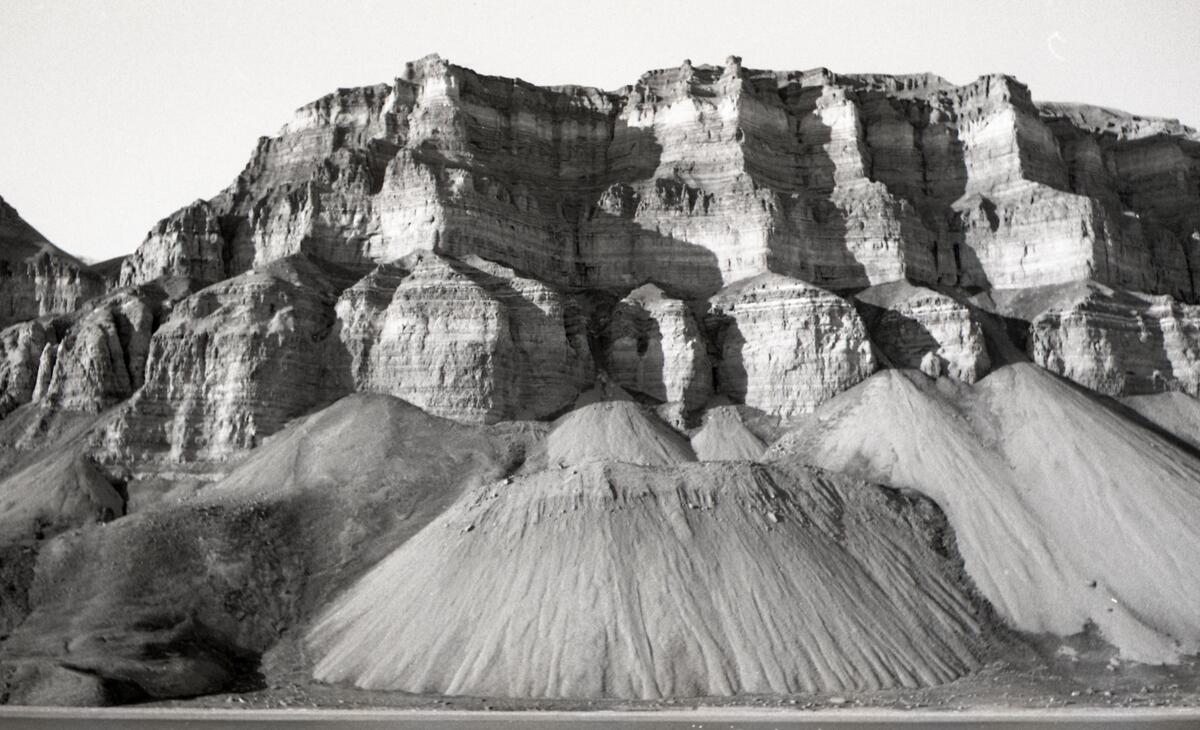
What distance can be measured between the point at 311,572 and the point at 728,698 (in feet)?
78.9

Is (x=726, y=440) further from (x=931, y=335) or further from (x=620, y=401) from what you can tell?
(x=931, y=335)

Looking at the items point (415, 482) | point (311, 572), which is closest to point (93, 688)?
point (311, 572)

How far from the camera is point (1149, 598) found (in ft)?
184

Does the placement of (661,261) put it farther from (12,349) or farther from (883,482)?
(12,349)

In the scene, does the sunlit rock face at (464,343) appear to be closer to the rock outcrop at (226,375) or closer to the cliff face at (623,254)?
the cliff face at (623,254)

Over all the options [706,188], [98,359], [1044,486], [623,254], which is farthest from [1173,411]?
[98,359]

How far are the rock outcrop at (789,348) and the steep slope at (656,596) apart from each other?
17985 millimetres

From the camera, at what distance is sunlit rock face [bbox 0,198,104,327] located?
3477 inches

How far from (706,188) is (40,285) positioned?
50078 mm

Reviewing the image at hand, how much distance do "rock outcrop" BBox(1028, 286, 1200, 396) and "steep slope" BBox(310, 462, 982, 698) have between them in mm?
27358

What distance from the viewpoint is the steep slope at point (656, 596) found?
46.8 metres

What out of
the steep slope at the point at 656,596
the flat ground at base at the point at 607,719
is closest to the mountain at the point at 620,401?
the steep slope at the point at 656,596

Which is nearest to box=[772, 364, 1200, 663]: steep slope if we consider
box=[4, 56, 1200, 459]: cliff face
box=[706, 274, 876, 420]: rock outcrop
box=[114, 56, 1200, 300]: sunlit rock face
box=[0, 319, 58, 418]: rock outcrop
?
box=[706, 274, 876, 420]: rock outcrop

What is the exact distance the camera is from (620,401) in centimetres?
7350
